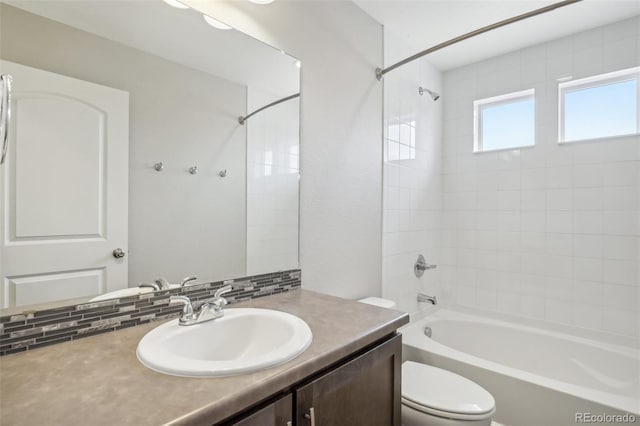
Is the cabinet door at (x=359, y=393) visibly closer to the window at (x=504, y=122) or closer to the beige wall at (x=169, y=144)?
the beige wall at (x=169, y=144)

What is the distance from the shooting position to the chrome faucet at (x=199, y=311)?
1.01 metres

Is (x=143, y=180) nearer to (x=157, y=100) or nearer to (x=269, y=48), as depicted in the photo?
(x=157, y=100)

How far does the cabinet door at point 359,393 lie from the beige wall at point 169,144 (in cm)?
63

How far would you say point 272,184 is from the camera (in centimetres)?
150

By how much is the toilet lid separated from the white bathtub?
0.25 meters

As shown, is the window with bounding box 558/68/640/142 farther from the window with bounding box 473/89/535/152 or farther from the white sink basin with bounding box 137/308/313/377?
the white sink basin with bounding box 137/308/313/377

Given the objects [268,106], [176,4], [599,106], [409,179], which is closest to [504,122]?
[599,106]

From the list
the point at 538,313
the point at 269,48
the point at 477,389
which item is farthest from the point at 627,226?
the point at 269,48

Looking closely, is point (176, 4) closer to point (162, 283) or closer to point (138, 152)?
point (138, 152)

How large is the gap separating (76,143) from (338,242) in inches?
49.1

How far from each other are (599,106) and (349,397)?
264cm

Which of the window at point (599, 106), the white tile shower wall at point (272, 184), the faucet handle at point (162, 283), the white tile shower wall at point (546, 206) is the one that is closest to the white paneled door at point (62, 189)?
the faucet handle at point (162, 283)

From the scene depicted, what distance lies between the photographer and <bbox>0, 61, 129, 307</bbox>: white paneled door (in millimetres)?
830

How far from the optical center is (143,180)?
108cm
